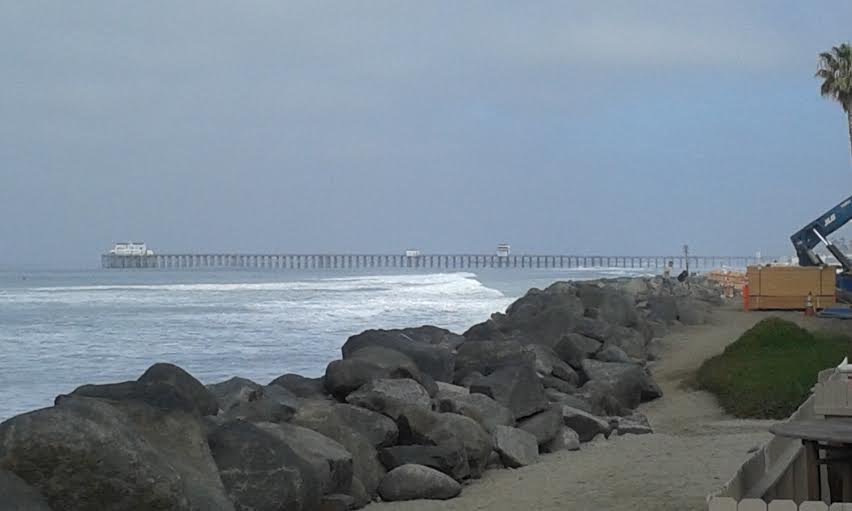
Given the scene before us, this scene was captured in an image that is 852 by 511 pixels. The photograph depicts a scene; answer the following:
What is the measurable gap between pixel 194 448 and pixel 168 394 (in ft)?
1.75

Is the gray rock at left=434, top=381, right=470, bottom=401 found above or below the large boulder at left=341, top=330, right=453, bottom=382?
below

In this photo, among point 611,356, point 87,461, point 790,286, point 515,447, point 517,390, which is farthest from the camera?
point 790,286

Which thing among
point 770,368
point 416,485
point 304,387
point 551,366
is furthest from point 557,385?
point 416,485

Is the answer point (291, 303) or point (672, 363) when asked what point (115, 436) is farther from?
point (291, 303)

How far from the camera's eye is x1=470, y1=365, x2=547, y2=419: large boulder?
993cm

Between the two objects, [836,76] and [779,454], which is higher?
[836,76]

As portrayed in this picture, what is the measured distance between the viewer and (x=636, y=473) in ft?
26.6

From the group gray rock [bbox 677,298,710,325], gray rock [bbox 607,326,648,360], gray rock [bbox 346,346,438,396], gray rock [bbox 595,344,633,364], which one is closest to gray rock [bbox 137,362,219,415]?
gray rock [bbox 346,346,438,396]

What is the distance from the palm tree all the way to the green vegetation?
17132 millimetres

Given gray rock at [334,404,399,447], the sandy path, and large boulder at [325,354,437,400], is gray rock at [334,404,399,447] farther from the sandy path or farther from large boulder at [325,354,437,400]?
large boulder at [325,354,437,400]

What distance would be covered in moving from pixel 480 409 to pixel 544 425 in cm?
77

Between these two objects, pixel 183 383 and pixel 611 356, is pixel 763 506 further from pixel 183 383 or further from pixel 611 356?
pixel 611 356

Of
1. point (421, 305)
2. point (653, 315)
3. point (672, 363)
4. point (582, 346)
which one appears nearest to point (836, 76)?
point (653, 315)

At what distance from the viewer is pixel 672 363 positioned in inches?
640
